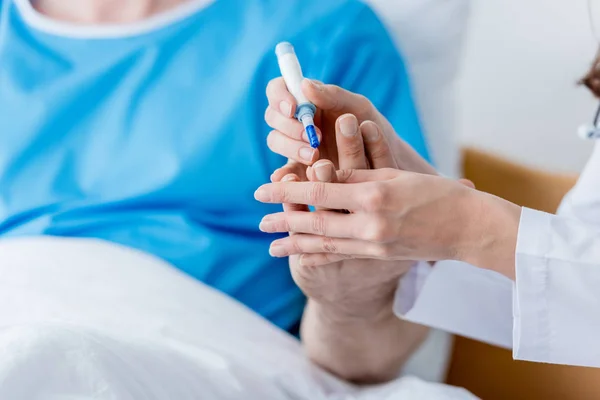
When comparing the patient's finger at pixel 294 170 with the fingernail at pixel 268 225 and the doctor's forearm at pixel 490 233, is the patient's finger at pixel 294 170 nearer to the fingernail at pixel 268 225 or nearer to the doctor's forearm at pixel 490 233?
the fingernail at pixel 268 225

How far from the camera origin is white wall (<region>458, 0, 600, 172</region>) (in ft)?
3.96

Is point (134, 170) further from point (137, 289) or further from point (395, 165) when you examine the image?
point (395, 165)

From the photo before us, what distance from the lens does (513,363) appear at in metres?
1.08

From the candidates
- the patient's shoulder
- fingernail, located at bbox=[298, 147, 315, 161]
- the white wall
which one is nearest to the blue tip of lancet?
fingernail, located at bbox=[298, 147, 315, 161]

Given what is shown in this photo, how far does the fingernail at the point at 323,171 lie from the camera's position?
70 centimetres

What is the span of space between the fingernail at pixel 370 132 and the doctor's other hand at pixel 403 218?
0.16 ft

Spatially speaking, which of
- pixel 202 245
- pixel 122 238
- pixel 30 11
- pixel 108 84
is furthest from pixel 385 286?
pixel 30 11

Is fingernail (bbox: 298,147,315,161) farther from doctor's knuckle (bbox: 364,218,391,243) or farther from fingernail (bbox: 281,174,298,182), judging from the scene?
doctor's knuckle (bbox: 364,218,391,243)

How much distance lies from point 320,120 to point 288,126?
0.05 meters

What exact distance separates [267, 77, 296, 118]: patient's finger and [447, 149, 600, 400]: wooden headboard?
1.61 feet

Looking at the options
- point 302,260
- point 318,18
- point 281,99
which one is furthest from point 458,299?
point 318,18

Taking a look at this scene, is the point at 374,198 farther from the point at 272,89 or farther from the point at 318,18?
the point at 318,18

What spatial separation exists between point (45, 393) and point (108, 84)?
1.87 feet

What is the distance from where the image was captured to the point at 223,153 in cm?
108
